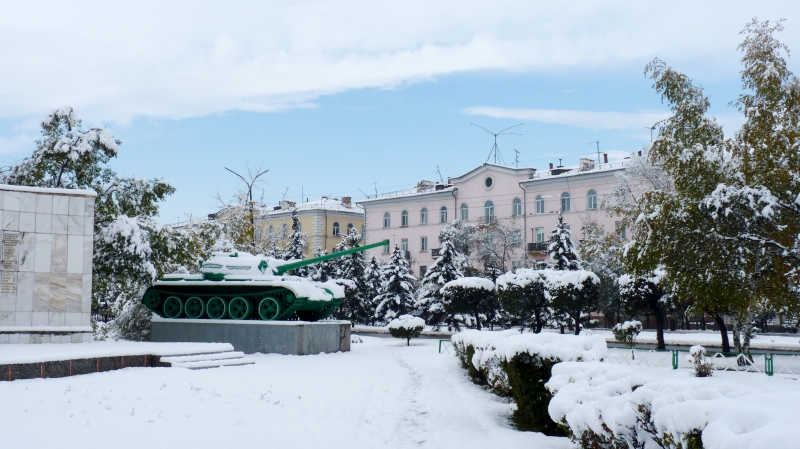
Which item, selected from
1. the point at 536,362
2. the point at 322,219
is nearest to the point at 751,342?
the point at 536,362

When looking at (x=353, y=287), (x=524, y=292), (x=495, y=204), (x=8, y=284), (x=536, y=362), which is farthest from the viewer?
(x=495, y=204)

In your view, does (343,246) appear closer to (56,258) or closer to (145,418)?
(56,258)

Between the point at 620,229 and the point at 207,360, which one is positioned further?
the point at 620,229

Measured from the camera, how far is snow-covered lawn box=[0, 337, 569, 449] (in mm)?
7617

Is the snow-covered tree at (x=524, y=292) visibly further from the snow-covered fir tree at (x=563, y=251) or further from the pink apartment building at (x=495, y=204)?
the pink apartment building at (x=495, y=204)

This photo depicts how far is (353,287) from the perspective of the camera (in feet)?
128

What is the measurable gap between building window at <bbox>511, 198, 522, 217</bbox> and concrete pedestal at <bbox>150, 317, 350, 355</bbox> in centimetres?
3044

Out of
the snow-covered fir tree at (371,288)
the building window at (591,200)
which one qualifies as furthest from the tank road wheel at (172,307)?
the building window at (591,200)

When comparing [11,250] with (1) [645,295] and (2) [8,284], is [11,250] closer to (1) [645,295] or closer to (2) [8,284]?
(2) [8,284]

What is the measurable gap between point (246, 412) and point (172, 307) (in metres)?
11.7

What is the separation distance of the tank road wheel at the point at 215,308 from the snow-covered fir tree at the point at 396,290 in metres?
20.0

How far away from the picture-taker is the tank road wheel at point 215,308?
64.1 ft

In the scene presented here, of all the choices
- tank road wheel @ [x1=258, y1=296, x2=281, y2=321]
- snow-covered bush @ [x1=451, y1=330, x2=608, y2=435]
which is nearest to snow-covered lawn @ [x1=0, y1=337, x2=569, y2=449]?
snow-covered bush @ [x1=451, y1=330, x2=608, y2=435]

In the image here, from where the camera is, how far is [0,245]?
14.7 meters
